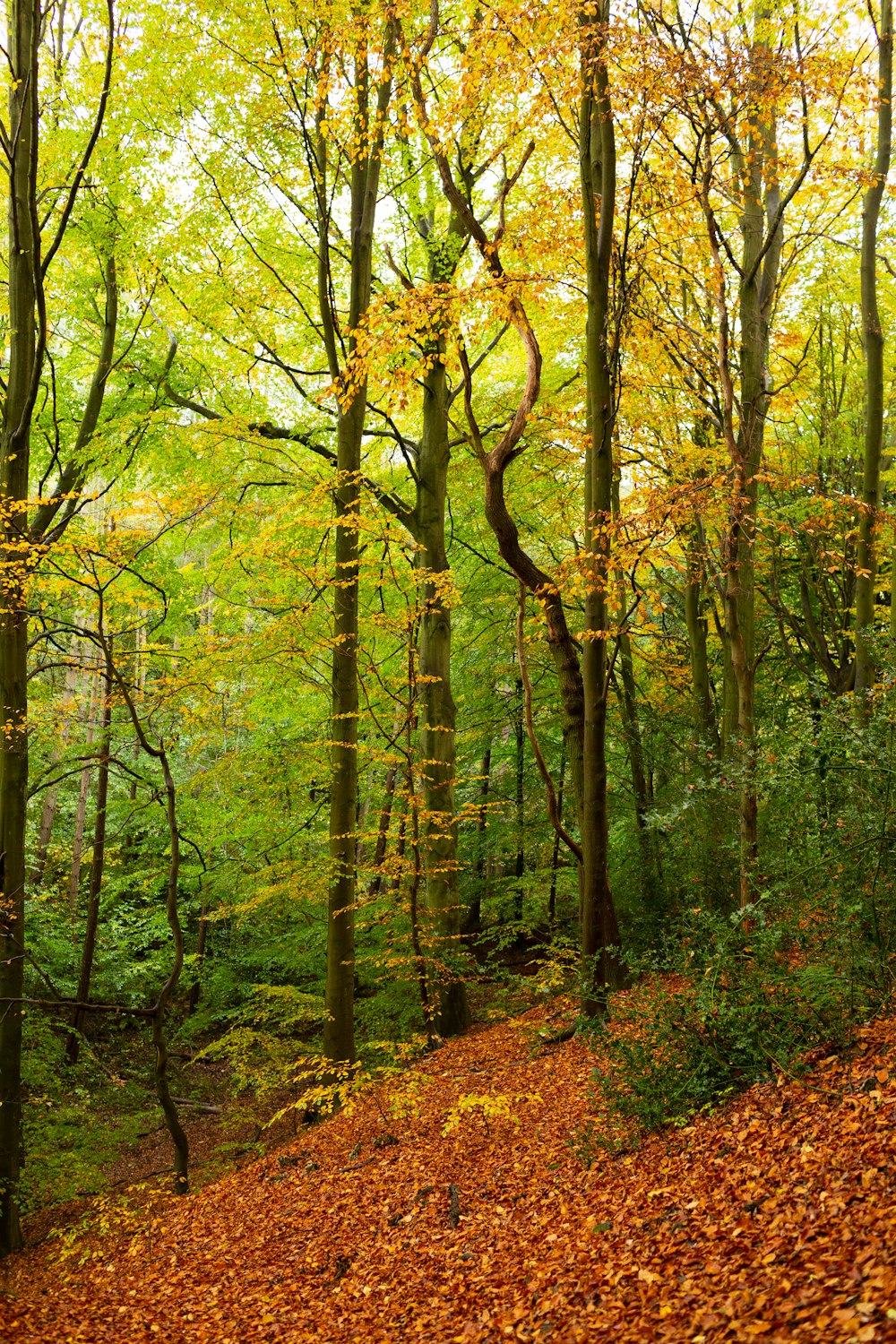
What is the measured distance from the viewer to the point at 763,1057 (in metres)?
4.96

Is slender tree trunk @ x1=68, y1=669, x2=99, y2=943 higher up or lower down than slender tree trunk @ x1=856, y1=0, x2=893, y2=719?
A: lower down

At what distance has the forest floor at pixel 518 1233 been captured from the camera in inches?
125

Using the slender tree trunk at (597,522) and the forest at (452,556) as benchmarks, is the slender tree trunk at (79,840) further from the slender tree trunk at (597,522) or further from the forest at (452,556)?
the slender tree trunk at (597,522)

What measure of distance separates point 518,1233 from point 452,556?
1091cm

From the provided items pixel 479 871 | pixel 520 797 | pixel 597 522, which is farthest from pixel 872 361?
pixel 479 871

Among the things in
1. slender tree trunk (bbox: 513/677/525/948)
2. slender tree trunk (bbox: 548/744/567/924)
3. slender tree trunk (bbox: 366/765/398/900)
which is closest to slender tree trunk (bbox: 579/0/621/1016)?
slender tree trunk (bbox: 366/765/398/900)

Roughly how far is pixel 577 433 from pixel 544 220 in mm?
2899

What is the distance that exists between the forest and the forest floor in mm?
93

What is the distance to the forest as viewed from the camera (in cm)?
650

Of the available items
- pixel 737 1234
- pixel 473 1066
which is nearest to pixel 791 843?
pixel 737 1234

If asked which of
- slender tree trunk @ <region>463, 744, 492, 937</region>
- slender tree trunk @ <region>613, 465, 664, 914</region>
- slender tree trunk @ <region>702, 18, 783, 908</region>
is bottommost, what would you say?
slender tree trunk @ <region>463, 744, 492, 937</region>

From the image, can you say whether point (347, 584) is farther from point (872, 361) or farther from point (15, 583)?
point (872, 361)

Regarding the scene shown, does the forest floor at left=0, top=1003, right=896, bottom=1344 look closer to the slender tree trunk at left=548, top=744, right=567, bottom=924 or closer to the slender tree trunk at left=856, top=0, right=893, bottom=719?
the slender tree trunk at left=548, top=744, right=567, bottom=924

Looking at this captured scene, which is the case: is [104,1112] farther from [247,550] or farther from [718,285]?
[718,285]
